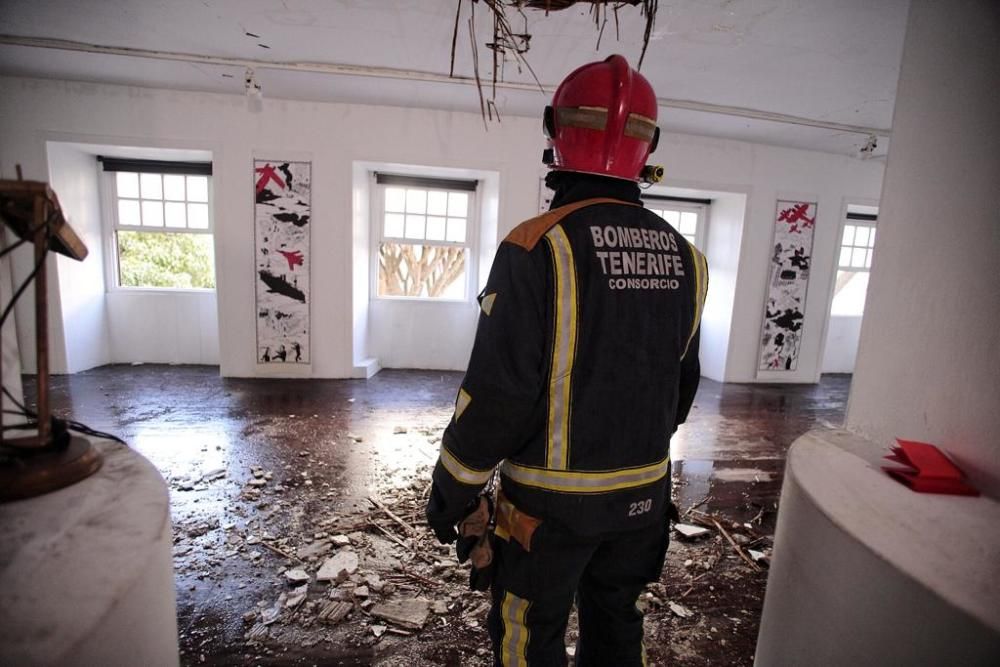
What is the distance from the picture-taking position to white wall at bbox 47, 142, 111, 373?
469 cm

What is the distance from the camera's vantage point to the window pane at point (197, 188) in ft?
17.3

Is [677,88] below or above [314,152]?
above

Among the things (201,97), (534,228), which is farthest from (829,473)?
(201,97)

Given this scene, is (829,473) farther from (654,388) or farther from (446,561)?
(446,561)

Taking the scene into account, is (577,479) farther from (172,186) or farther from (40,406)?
(172,186)

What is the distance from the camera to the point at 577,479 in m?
1.07

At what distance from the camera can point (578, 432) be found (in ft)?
3.51

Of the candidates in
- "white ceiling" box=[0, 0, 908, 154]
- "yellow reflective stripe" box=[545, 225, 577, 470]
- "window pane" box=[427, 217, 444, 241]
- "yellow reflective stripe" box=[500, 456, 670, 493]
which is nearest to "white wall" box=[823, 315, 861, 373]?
"white ceiling" box=[0, 0, 908, 154]

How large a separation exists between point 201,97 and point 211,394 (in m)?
2.89

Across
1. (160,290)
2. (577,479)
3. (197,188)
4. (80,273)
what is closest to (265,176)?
(197,188)

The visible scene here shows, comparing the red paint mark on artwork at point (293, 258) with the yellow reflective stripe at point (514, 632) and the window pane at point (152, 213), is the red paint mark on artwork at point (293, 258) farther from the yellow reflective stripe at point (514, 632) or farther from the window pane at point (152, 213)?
the yellow reflective stripe at point (514, 632)

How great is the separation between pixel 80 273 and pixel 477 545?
232 inches

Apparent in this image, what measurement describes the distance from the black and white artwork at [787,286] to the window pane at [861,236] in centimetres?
131

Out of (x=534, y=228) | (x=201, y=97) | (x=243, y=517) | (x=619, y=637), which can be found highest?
(x=201, y=97)
